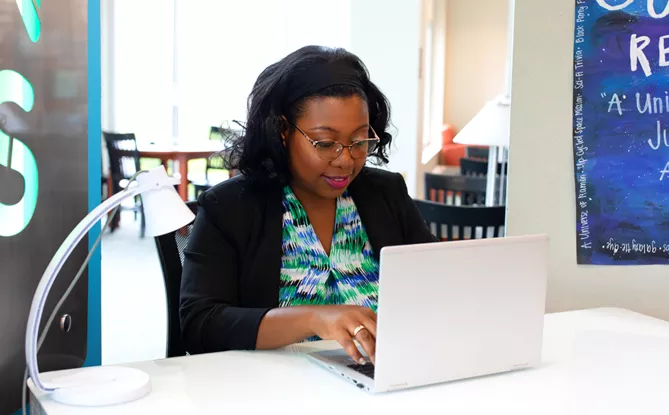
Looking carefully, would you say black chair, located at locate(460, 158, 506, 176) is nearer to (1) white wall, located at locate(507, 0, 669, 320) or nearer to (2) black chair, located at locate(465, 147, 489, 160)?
(2) black chair, located at locate(465, 147, 489, 160)

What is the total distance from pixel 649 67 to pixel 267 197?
3.67ft

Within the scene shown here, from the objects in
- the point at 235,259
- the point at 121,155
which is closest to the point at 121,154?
the point at 121,155

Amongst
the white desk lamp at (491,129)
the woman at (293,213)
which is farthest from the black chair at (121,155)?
the woman at (293,213)

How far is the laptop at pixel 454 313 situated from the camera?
1.31 m

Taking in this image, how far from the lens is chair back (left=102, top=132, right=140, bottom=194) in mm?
6797

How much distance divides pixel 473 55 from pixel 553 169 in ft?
29.2

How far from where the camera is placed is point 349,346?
1444 mm

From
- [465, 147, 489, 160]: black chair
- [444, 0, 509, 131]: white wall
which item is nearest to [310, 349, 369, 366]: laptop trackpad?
[465, 147, 489, 160]: black chair

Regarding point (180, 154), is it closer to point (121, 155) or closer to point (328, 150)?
point (121, 155)

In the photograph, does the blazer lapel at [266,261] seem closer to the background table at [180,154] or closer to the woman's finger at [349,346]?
the woman's finger at [349,346]

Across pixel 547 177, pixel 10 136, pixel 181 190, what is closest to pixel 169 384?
pixel 10 136

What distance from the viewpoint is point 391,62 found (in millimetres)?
5434

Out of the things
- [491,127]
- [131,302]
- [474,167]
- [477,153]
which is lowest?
[131,302]

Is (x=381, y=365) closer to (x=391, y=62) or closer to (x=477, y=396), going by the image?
(x=477, y=396)
